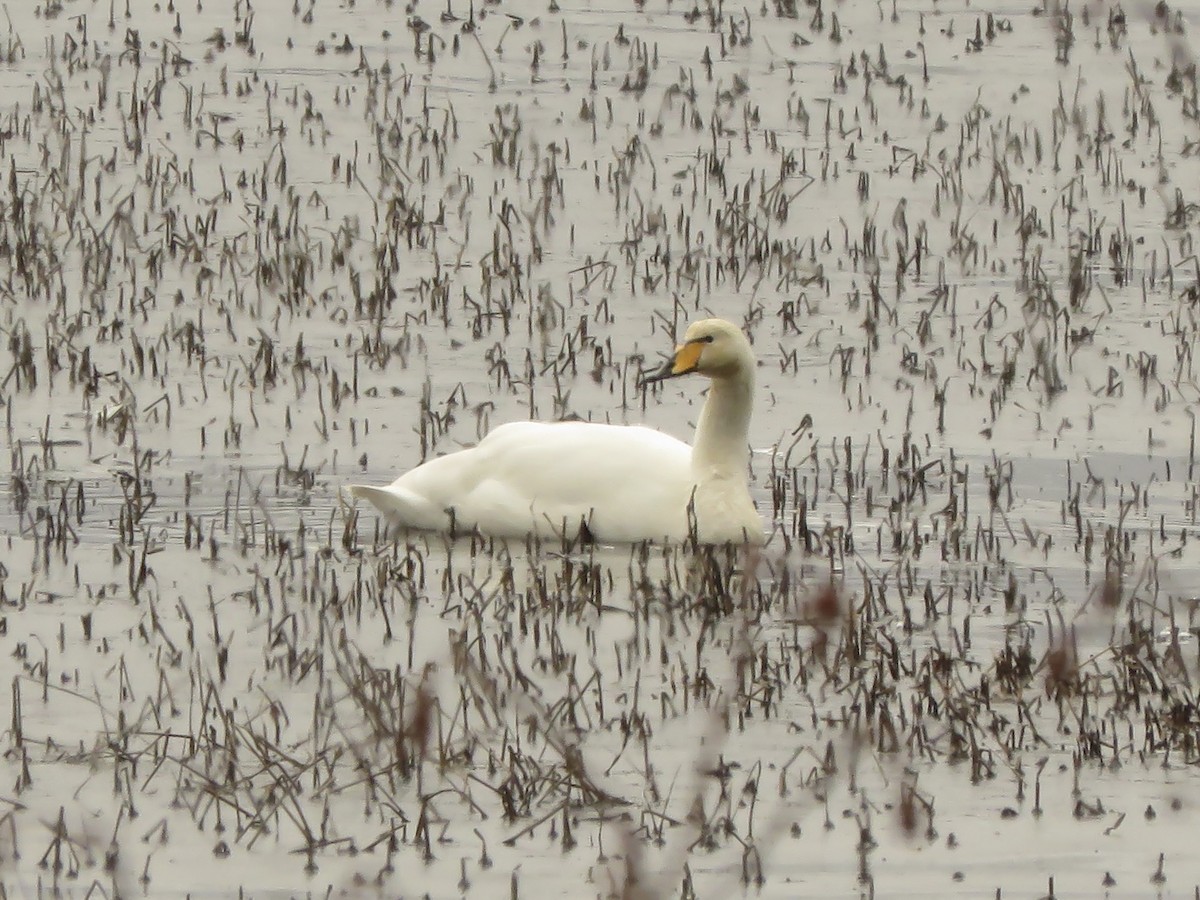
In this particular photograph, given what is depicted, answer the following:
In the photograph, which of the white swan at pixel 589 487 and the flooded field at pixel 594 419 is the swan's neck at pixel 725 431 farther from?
the flooded field at pixel 594 419

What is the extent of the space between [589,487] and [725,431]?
501 mm

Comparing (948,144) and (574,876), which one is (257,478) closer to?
(574,876)

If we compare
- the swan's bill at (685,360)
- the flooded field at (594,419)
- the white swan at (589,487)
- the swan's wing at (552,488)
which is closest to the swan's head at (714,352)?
the swan's bill at (685,360)

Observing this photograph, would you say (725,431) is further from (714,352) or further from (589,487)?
(589,487)

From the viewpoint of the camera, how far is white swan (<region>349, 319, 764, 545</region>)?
8195 millimetres

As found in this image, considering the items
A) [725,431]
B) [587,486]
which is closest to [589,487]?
[587,486]

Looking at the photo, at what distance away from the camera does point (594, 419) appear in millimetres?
9836

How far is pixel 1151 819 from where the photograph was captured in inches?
221

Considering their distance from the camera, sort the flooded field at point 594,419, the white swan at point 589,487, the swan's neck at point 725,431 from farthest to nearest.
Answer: the swan's neck at point 725,431 < the white swan at point 589,487 < the flooded field at point 594,419

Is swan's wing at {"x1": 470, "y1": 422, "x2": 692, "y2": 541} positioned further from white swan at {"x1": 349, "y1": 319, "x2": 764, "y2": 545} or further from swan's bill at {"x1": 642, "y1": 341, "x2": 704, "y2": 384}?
swan's bill at {"x1": 642, "y1": 341, "x2": 704, "y2": 384}

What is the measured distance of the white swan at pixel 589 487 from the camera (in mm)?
8195

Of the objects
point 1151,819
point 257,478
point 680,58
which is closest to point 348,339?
point 257,478

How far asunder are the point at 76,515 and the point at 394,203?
4774 millimetres

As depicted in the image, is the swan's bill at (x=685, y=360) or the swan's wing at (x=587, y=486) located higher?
the swan's bill at (x=685, y=360)
